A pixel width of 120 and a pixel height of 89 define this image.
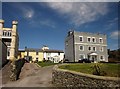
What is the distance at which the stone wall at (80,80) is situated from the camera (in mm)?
12000

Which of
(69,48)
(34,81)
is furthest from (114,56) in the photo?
(34,81)

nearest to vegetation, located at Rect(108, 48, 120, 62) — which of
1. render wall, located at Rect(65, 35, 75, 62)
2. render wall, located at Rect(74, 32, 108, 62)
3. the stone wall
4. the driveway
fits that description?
render wall, located at Rect(74, 32, 108, 62)

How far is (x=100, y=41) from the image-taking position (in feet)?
203

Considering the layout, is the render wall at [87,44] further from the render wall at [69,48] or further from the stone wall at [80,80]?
the stone wall at [80,80]

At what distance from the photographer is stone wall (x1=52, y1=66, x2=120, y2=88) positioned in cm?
1200

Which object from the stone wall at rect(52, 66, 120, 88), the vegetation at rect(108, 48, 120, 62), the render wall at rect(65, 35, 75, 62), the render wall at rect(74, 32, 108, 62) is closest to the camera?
the stone wall at rect(52, 66, 120, 88)

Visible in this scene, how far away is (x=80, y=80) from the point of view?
15.0m

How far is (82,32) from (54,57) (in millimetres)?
19529

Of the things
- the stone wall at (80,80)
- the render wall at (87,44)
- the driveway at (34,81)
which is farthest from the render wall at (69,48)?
the stone wall at (80,80)

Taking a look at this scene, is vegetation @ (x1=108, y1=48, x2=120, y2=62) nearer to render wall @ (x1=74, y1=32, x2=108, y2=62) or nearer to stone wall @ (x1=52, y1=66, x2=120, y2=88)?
render wall @ (x1=74, y1=32, x2=108, y2=62)

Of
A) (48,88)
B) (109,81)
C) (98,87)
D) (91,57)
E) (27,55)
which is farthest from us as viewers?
(27,55)

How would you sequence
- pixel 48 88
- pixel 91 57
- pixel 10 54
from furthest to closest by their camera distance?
1. pixel 91 57
2. pixel 10 54
3. pixel 48 88

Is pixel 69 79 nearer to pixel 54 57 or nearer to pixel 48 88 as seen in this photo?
pixel 48 88

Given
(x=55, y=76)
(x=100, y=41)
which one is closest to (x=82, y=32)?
(x=100, y=41)
